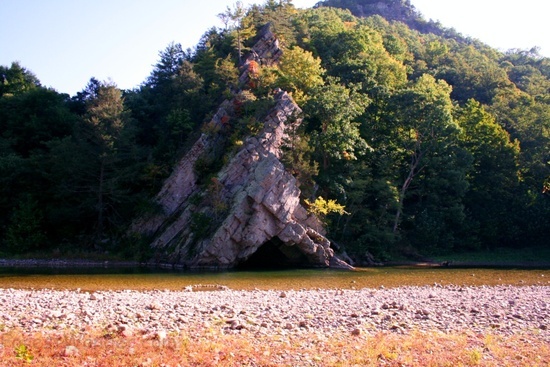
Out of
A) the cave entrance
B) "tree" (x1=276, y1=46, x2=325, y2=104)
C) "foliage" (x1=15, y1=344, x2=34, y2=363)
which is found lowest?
"foliage" (x1=15, y1=344, x2=34, y2=363)

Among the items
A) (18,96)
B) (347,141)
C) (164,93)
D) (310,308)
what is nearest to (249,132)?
(347,141)

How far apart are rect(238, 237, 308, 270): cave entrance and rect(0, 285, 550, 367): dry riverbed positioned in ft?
60.6

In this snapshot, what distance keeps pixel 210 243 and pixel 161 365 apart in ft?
80.7

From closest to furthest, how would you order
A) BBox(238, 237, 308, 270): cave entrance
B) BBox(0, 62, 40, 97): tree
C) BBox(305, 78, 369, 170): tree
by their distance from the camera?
BBox(238, 237, 308, 270): cave entrance → BBox(305, 78, 369, 170): tree → BBox(0, 62, 40, 97): tree

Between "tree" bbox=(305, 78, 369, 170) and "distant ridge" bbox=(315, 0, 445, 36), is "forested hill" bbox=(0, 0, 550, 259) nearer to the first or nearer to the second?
"tree" bbox=(305, 78, 369, 170)

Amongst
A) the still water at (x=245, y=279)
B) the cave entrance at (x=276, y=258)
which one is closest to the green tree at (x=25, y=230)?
the still water at (x=245, y=279)

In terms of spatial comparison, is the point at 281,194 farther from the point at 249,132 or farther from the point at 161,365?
the point at 161,365

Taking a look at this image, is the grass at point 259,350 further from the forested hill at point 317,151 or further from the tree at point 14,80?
the tree at point 14,80

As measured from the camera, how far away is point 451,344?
11531 millimetres

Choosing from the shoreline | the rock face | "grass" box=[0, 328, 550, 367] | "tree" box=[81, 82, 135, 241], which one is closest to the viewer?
"grass" box=[0, 328, 550, 367]

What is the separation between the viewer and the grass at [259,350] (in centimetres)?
991

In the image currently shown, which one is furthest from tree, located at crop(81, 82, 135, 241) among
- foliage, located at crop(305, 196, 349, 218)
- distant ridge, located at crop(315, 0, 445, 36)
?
distant ridge, located at crop(315, 0, 445, 36)

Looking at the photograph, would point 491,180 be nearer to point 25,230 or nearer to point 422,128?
point 422,128

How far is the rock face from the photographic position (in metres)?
34.4
